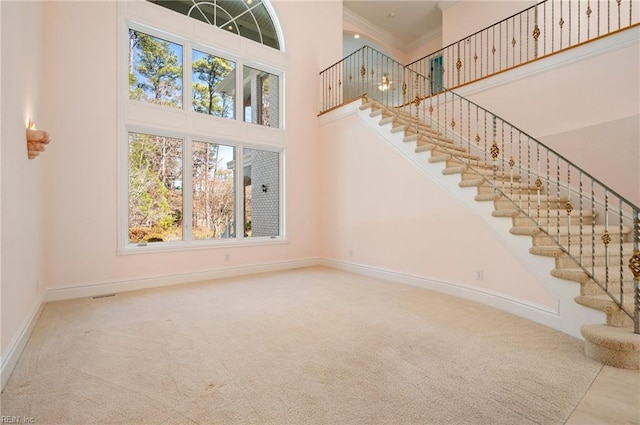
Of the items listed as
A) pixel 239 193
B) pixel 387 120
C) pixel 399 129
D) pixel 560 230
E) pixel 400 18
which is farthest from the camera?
pixel 400 18

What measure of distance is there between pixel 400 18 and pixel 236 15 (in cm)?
520

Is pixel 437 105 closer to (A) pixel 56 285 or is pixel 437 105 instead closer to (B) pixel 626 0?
(B) pixel 626 0

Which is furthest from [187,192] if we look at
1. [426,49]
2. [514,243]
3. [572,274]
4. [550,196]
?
[426,49]

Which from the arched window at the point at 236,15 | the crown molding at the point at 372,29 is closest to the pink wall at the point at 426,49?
the crown molding at the point at 372,29

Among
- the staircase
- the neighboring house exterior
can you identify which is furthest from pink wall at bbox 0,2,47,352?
the staircase

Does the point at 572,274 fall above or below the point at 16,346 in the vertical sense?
above

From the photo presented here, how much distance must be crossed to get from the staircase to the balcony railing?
13mm

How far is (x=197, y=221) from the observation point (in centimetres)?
534

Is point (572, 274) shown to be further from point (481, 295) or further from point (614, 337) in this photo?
point (481, 295)

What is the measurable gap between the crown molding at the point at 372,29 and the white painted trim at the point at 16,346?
9221mm

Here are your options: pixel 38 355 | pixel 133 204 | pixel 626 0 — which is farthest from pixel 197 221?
pixel 626 0

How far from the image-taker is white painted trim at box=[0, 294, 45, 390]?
6.75 feet

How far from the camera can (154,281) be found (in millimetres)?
4746

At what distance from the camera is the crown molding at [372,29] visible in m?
8.60
